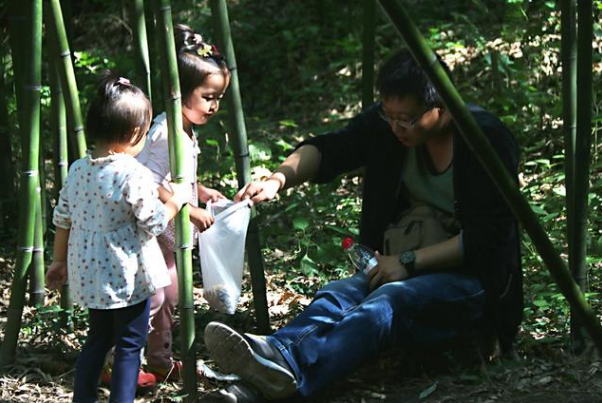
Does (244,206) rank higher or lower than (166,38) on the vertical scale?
lower

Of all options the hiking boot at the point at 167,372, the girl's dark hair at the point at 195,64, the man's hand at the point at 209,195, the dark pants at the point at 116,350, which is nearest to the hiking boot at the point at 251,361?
the dark pants at the point at 116,350

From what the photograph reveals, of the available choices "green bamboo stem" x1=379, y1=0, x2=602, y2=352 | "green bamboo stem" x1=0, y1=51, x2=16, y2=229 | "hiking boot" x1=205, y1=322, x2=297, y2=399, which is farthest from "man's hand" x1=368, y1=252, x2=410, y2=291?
"green bamboo stem" x1=0, y1=51, x2=16, y2=229

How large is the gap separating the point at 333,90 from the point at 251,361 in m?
4.79

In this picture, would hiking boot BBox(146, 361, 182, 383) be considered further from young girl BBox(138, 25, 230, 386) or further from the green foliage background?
the green foliage background

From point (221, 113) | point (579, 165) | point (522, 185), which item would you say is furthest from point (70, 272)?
point (221, 113)

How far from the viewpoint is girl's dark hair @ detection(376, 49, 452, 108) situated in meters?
3.14

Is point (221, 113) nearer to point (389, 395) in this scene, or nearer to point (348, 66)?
point (348, 66)

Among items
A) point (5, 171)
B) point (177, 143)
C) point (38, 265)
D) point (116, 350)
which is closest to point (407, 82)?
point (177, 143)

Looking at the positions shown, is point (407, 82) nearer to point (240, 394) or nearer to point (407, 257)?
point (407, 257)

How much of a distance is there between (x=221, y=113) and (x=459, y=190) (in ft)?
12.2

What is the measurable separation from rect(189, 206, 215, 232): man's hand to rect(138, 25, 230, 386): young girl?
1 cm

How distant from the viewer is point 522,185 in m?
5.46

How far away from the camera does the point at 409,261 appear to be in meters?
3.28

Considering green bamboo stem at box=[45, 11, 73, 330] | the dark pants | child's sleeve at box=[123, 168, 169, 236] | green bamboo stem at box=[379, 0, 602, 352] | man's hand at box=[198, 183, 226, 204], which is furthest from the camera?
green bamboo stem at box=[45, 11, 73, 330]
